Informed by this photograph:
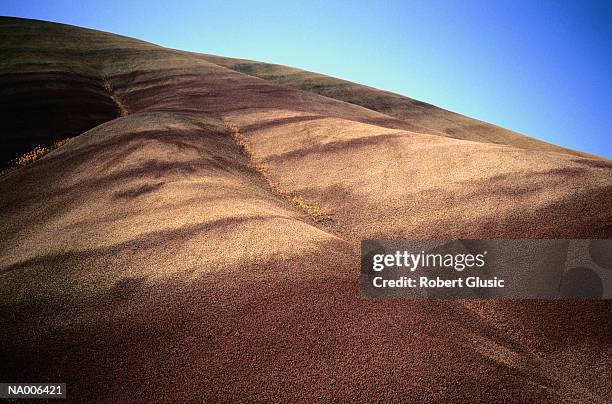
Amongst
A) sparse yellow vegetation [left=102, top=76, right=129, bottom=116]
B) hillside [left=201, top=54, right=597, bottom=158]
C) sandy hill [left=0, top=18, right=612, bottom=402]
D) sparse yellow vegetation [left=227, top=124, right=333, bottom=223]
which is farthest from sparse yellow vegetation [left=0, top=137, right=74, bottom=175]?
hillside [left=201, top=54, right=597, bottom=158]

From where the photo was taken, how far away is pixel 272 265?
10.1 m

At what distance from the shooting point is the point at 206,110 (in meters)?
29.1

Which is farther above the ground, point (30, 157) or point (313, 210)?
point (30, 157)

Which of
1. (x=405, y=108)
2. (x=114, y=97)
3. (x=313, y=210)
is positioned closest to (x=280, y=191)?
(x=313, y=210)

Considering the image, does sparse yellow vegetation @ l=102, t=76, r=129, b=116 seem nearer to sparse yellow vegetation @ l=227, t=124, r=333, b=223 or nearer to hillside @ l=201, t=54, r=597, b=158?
sparse yellow vegetation @ l=227, t=124, r=333, b=223

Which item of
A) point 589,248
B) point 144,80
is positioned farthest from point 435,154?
point 144,80

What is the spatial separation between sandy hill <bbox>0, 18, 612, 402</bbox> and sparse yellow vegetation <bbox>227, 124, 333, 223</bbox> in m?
0.12

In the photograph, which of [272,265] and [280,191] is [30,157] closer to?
[280,191]

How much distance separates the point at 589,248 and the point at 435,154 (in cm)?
839

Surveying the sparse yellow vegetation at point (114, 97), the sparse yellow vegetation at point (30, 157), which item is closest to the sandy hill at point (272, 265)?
the sparse yellow vegetation at point (30, 157)

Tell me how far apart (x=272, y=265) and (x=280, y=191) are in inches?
301

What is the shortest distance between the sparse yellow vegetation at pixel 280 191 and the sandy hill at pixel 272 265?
0.12m

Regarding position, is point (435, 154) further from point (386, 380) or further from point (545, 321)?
point (386, 380)

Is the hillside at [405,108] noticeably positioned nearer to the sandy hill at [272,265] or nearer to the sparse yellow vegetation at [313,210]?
the sandy hill at [272,265]
